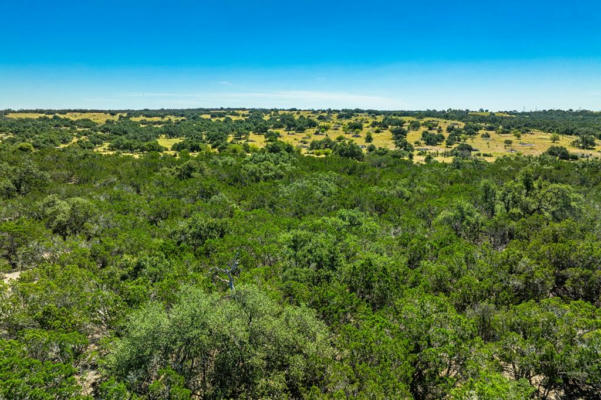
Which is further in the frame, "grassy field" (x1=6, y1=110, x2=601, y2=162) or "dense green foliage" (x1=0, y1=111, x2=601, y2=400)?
"grassy field" (x1=6, y1=110, x2=601, y2=162)

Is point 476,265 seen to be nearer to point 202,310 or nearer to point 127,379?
point 202,310

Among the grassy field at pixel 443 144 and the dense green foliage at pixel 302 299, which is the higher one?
the grassy field at pixel 443 144

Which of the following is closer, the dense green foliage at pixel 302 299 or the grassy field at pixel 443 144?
the dense green foliage at pixel 302 299

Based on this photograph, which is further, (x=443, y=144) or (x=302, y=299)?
(x=443, y=144)

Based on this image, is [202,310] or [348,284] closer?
[202,310]

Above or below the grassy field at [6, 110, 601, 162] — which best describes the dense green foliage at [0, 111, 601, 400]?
below

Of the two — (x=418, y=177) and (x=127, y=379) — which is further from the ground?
(x=418, y=177)

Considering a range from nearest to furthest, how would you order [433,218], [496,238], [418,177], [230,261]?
[230,261] < [496,238] < [433,218] < [418,177]

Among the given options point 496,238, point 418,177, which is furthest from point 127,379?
point 418,177
